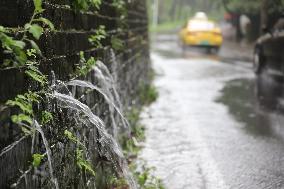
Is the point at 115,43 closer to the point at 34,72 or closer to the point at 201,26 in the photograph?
the point at 34,72

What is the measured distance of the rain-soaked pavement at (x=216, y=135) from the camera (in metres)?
6.47

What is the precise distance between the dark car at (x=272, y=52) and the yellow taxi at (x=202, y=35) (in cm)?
1167

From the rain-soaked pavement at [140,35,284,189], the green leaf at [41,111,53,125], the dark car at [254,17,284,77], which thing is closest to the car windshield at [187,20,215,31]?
the dark car at [254,17,284,77]

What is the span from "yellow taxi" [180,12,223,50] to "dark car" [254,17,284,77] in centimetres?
1167

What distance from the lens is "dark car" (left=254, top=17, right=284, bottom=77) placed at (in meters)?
14.9

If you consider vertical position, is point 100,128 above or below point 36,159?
below

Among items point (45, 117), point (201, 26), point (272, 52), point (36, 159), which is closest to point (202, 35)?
point (201, 26)

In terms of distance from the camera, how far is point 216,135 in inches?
349

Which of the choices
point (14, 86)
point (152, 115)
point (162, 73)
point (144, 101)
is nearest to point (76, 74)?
point (14, 86)

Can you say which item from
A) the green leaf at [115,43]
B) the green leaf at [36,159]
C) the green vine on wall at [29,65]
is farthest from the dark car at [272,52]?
the green leaf at [36,159]

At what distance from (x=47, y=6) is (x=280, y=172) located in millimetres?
3624

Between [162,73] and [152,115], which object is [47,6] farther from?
[162,73]

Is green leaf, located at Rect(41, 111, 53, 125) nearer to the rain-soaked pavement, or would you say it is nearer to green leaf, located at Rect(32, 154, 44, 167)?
green leaf, located at Rect(32, 154, 44, 167)

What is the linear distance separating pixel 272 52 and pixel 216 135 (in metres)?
7.46
